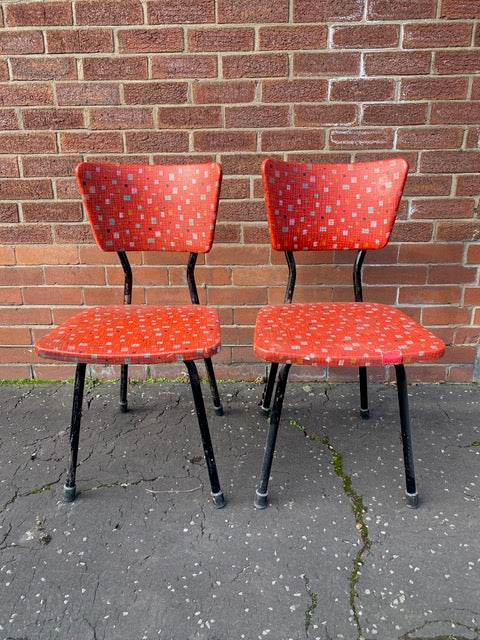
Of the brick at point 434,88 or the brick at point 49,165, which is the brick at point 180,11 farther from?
the brick at point 434,88

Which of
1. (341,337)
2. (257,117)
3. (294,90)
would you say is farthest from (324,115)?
(341,337)

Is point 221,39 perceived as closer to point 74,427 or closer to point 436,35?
point 436,35

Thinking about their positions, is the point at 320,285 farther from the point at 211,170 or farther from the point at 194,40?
the point at 194,40

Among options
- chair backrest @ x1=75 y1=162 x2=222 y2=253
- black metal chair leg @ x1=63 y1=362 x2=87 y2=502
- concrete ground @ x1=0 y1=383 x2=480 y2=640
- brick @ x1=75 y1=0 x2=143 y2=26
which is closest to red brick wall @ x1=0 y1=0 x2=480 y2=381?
brick @ x1=75 y1=0 x2=143 y2=26

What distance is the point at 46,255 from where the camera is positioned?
2.19 metres

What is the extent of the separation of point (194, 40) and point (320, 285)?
114cm

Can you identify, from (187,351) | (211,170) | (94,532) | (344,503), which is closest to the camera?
(187,351)

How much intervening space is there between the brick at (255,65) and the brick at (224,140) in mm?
220

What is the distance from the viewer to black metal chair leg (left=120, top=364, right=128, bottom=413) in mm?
2027

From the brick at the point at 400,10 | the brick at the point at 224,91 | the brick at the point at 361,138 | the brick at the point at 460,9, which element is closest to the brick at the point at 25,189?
the brick at the point at 224,91

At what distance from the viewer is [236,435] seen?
1.91 metres

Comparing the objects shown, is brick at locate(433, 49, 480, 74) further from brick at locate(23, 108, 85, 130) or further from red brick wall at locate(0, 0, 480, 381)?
brick at locate(23, 108, 85, 130)

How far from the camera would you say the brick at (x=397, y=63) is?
1.92 metres

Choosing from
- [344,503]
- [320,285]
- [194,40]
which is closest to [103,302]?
[320,285]
